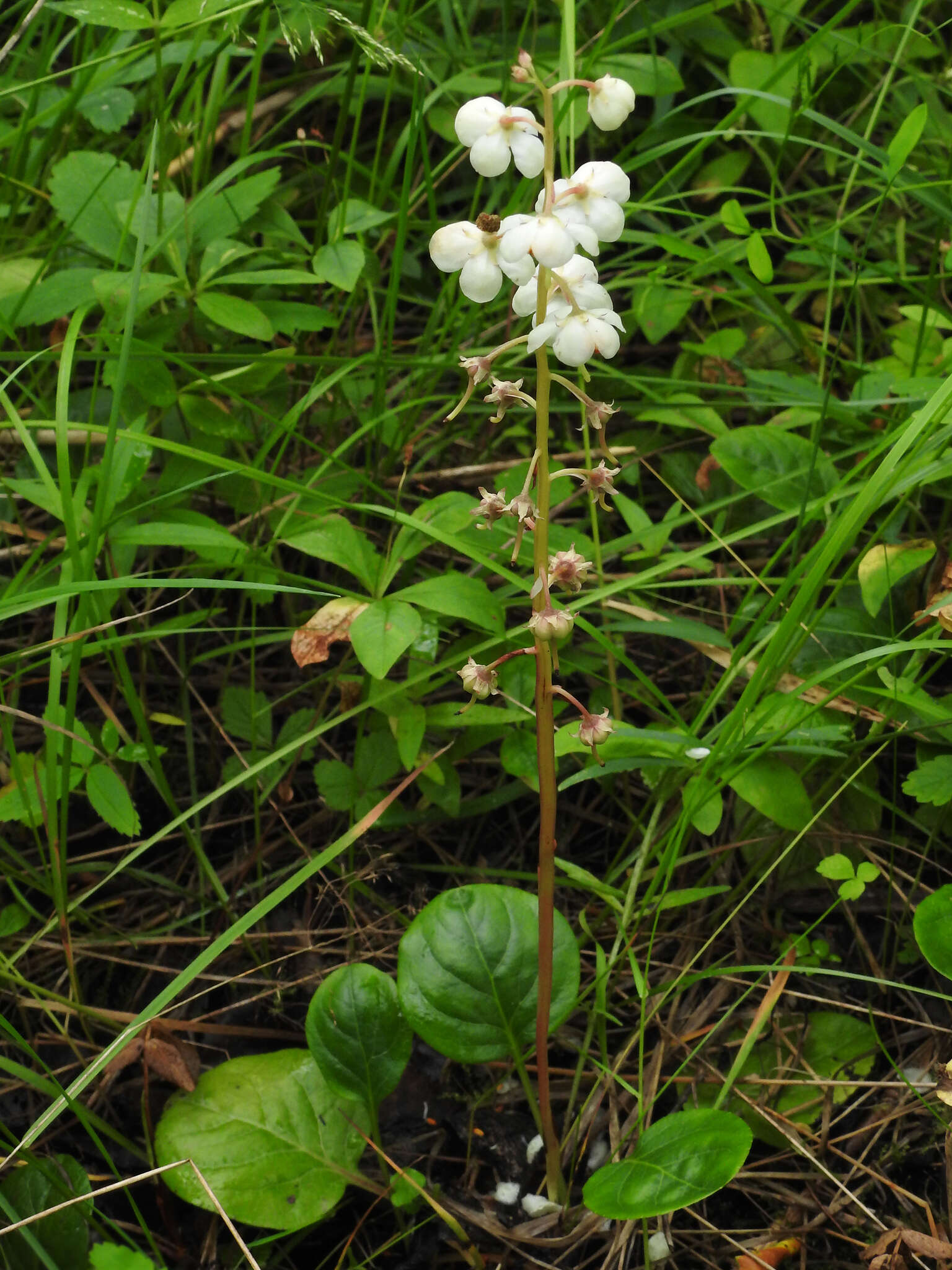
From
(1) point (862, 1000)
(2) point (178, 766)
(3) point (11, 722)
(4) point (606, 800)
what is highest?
(3) point (11, 722)

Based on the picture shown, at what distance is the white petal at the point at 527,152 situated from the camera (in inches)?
42.9

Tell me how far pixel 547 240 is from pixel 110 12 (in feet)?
3.99

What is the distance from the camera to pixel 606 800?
6.70 ft

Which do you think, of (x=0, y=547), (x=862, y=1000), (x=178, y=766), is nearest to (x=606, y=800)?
(x=862, y=1000)

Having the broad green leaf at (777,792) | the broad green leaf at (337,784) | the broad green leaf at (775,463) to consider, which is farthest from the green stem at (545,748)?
the broad green leaf at (775,463)

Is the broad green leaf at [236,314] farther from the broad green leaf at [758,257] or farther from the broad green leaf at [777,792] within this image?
the broad green leaf at [777,792]

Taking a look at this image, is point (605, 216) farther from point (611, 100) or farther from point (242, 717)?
point (242, 717)

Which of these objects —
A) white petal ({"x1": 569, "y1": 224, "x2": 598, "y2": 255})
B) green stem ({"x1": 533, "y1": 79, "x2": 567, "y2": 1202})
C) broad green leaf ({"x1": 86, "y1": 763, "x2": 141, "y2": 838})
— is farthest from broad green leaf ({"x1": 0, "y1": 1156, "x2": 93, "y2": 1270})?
white petal ({"x1": 569, "y1": 224, "x2": 598, "y2": 255})

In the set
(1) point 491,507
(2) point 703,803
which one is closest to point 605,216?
(1) point 491,507

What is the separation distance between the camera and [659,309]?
2.31m

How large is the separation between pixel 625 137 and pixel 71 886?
2.20 meters

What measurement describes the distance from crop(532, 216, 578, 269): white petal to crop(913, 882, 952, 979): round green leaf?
992 mm

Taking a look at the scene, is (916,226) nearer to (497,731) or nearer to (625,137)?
(625,137)

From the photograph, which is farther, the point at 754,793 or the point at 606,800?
the point at 606,800
